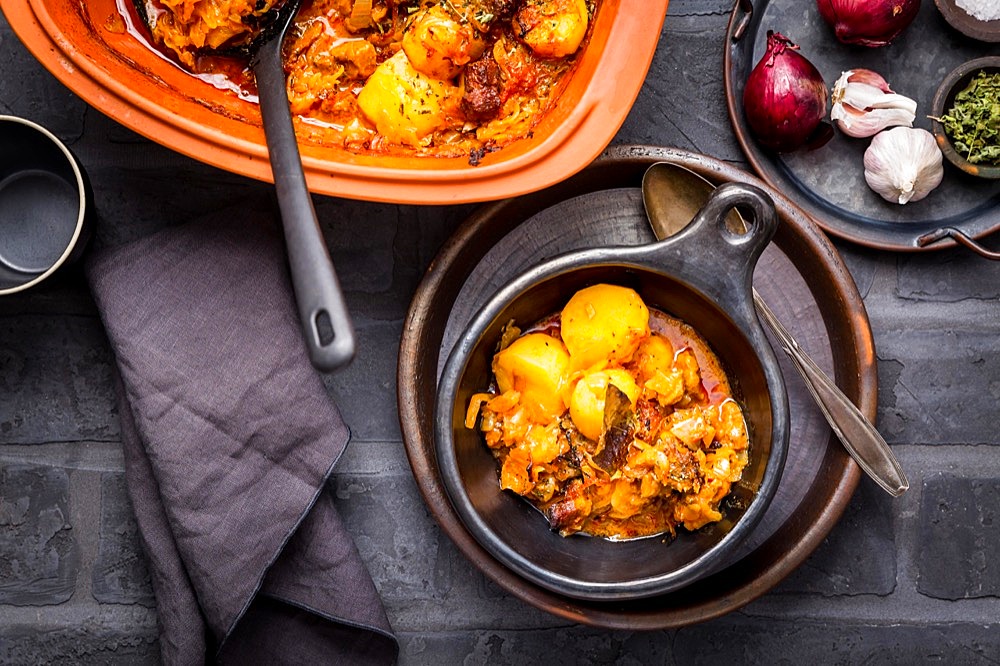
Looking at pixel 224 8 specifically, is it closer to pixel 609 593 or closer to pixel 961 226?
pixel 609 593

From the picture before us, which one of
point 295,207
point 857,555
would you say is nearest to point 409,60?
point 295,207

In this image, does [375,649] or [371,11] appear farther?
[375,649]

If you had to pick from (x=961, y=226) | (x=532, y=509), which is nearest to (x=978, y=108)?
(x=961, y=226)

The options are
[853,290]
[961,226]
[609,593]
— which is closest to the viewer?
[609,593]

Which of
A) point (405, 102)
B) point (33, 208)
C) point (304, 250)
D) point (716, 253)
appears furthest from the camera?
point (33, 208)

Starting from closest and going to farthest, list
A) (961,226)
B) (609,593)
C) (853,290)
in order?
1. (609,593)
2. (853,290)
3. (961,226)

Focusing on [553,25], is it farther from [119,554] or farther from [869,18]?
[119,554]

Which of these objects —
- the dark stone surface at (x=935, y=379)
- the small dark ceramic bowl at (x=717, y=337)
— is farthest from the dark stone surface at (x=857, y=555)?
the small dark ceramic bowl at (x=717, y=337)
